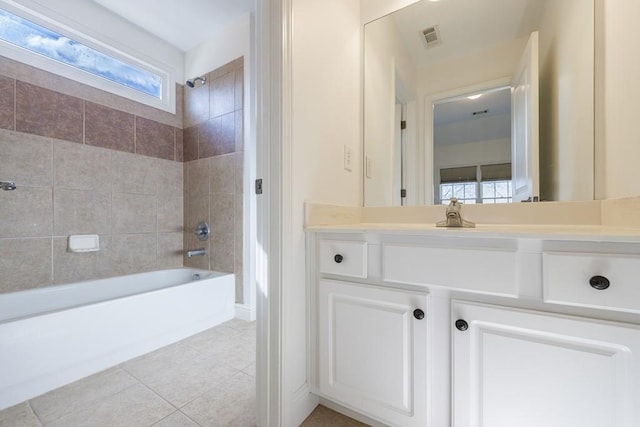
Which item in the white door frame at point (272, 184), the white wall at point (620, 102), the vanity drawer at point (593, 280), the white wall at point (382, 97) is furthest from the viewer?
the white wall at point (382, 97)

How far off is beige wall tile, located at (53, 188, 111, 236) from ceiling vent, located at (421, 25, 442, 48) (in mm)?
2579

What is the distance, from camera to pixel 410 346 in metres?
0.90

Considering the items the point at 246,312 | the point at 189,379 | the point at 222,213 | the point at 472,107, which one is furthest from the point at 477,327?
the point at 222,213

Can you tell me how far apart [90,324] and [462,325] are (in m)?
1.83

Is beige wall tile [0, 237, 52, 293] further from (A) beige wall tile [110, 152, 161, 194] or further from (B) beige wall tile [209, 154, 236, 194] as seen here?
(B) beige wall tile [209, 154, 236, 194]

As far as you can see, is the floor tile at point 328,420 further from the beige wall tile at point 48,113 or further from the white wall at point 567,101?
the beige wall tile at point 48,113

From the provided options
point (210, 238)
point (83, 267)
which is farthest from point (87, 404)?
point (210, 238)

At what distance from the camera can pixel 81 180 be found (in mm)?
2014

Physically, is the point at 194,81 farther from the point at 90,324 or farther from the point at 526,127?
the point at 526,127

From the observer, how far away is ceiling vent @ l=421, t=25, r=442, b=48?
4.61 feet

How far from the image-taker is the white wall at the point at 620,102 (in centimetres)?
86

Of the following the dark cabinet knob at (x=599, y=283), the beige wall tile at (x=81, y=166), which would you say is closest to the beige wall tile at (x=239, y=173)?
the beige wall tile at (x=81, y=166)

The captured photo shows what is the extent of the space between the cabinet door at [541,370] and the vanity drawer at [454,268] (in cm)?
7

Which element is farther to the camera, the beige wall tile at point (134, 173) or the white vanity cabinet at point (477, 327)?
the beige wall tile at point (134, 173)
